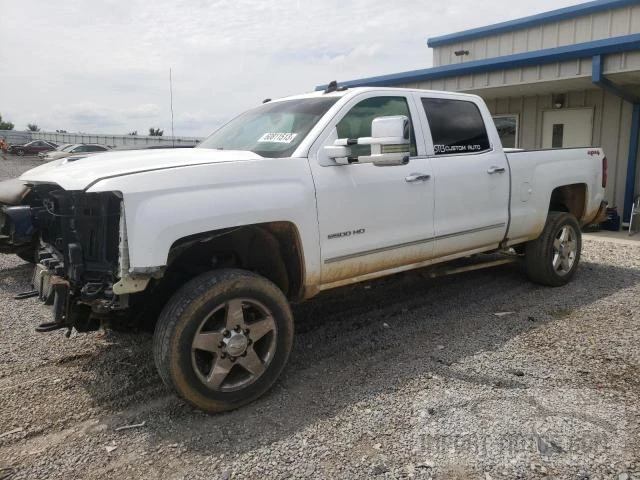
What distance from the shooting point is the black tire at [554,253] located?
5.91 metres

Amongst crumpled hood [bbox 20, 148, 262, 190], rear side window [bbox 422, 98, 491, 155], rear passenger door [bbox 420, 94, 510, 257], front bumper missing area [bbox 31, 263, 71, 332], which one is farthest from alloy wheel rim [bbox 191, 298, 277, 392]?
rear side window [bbox 422, 98, 491, 155]

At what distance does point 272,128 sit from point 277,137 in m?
0.26

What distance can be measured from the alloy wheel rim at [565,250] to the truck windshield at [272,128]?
333cm

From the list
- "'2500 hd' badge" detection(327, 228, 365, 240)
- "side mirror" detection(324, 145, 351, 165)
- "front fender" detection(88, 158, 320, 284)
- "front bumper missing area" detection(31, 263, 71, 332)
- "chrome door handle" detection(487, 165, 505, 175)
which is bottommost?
"front bumper missing area" detection(31, 263, 71, 332)

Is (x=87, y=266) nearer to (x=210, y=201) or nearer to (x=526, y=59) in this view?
(x=210, y=201)

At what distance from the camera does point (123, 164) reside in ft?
11.0

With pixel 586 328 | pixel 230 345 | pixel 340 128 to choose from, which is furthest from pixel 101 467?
pixel 586 328

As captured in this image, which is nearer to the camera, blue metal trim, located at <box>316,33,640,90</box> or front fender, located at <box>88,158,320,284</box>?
front fender, located at <box>88,158,320,284</box>

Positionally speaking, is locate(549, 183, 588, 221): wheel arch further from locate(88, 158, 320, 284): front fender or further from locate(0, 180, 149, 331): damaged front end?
locate(0, 180, 149, 331): damaged front end

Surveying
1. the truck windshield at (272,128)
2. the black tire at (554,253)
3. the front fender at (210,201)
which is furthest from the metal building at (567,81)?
the front fender at (210,201)

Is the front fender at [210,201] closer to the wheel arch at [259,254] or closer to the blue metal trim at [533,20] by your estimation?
the wheel arch at [259,254]

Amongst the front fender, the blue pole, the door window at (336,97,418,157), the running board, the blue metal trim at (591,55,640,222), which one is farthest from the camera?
the blue pole

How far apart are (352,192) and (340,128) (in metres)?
0.55

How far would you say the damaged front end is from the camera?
315 cm
